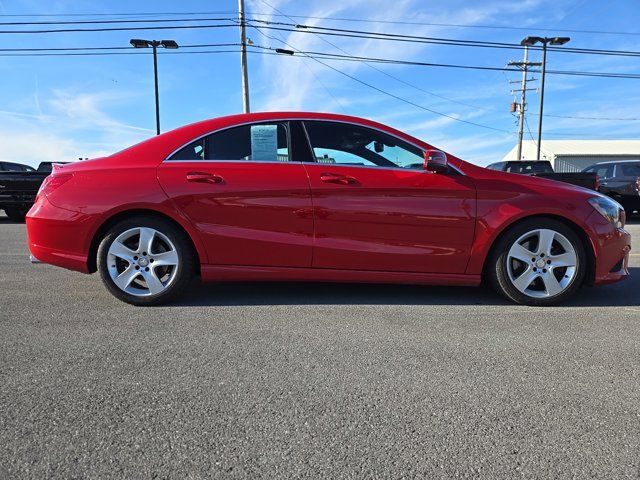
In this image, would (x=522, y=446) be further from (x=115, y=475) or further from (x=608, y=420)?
(x=115, y=475)

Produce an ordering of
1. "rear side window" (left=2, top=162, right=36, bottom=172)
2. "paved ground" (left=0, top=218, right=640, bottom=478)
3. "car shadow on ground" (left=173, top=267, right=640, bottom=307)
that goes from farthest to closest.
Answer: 1. "rear side window" (left=2, top=162, right=36, bottom=172)
2. "car shadow on ground" (left=173, top=267, right=640, bottom=307)
3. "paved ground" (left=0, top=218, right=640, bottom=478)

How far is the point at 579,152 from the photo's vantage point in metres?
48.6

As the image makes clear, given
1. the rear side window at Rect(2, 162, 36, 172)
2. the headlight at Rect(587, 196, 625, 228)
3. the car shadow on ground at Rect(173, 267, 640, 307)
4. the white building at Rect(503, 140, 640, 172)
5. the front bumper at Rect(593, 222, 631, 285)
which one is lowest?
the car shadow on ground at Rect(173, 267, 640, 307)

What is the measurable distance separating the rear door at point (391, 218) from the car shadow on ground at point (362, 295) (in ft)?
1.29

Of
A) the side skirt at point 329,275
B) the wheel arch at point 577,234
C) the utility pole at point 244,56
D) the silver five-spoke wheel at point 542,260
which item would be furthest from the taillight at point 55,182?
the utility pole at point 244,56

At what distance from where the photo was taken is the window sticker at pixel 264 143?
394 centimetres

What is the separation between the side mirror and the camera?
3723mm

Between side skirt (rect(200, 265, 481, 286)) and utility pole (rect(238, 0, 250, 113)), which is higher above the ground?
utility pole (rect(238, 0, 250, 113))

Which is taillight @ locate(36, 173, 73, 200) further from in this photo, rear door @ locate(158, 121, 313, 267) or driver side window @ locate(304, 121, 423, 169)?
driver side window @ locate(304, 121, 423, 169)

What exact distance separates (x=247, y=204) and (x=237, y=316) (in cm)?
90

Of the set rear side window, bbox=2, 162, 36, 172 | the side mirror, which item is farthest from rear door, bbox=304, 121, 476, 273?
rear side window, bbox=2, 162, 36, 172

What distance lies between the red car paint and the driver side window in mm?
122

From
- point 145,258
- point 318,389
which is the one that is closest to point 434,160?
point 318,389

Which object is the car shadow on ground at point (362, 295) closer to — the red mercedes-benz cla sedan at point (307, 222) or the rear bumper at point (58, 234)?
the red mercedes-benz cla sedan at point (307, 222)
